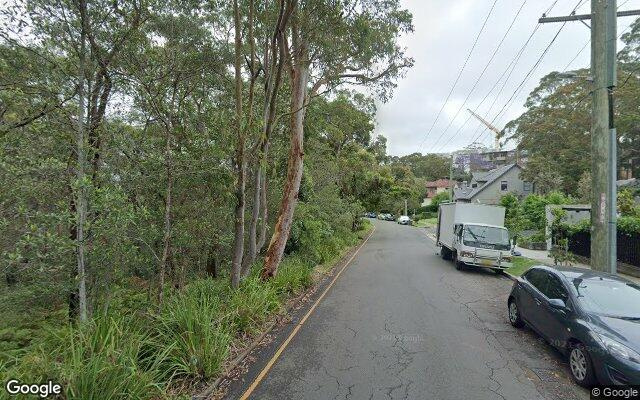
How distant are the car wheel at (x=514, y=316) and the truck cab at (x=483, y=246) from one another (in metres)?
6.63

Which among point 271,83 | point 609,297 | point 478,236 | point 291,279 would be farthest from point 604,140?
point 291,279

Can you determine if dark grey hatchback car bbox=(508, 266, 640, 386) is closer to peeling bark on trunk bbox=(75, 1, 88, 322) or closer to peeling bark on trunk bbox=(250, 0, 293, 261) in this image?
peeling bark on trunk bbox=(250, 0, 293, 261)

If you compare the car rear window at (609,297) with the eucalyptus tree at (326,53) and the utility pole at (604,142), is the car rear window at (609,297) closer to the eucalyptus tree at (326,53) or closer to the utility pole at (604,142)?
the utility pole at (604,142)

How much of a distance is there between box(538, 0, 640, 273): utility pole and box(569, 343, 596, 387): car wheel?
3516 millimetres

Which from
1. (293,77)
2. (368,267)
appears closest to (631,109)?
(368,267)

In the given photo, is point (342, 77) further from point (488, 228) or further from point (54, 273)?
point (54, 273)

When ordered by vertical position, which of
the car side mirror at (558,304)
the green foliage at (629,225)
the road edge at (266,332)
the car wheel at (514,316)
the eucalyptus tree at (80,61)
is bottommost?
the road edge at (266,332)

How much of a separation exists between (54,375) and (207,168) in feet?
12.3

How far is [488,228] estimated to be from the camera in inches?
600

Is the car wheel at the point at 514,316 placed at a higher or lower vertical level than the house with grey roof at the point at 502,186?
lower

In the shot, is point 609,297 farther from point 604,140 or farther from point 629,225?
point 629,225

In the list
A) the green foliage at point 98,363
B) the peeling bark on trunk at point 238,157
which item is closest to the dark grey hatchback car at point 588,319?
the green foliage at point 98,363

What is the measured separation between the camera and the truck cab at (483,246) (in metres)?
14.2

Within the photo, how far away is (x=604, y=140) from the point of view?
25.8 feet
